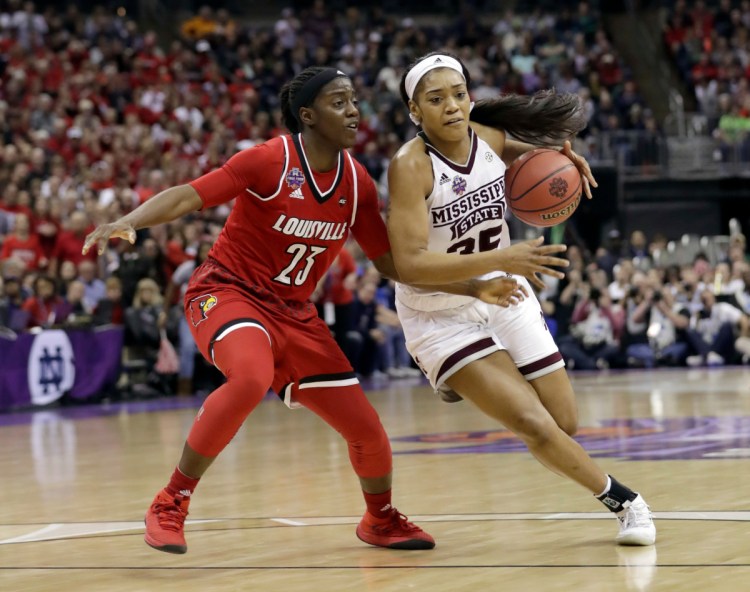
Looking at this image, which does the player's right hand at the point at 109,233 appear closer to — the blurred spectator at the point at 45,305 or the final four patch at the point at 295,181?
the final four patch at the point at 295,181

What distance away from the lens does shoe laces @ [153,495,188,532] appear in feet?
16.3

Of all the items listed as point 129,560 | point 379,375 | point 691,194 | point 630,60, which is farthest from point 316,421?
point 630,60

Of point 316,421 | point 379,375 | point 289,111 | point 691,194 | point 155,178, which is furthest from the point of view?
point 691,194

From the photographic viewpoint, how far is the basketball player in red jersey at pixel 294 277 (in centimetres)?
503

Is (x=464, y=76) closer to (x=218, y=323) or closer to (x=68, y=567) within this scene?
(x=218, y=323)

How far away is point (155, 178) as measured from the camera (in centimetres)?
1516

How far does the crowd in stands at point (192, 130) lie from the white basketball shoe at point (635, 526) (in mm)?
7677

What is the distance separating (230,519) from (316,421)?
201 inches

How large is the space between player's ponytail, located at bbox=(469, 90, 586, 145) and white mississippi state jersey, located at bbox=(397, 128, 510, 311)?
0.27 metres

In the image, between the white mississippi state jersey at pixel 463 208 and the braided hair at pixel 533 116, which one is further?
the braided hair at pixel 533 116

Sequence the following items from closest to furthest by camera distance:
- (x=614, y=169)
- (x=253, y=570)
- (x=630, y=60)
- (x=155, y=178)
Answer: (x=253, y=570)
(x=155, y=178)
(x=614, y=169)
(x=630, y=60)

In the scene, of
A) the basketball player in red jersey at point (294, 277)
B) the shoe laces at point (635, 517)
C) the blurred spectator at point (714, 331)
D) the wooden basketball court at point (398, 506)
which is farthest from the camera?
the blurred spectator at point (714, 331)

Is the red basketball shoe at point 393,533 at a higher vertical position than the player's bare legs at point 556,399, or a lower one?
lower

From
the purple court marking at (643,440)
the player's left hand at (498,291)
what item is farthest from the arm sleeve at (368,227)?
the purple court marking at (643,440)
